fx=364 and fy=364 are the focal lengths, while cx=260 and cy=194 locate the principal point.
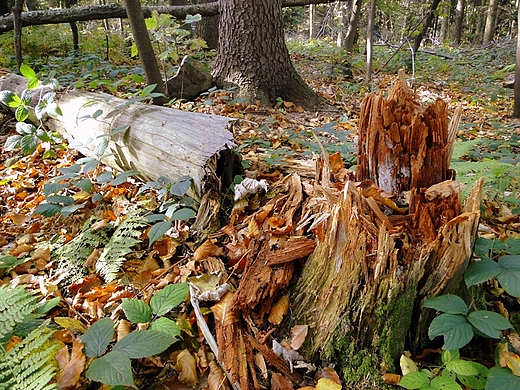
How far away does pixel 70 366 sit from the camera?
5.08ft

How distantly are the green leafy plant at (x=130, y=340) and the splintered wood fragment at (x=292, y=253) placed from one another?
17.9 inches

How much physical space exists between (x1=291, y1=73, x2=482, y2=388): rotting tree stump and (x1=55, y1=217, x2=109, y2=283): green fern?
4.86 ft

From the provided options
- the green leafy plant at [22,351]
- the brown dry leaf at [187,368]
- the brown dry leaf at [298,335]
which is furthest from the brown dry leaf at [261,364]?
the green leafy plant at [22,351]

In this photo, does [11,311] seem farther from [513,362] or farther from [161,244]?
[513,362]

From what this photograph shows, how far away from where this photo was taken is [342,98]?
6.62 meters

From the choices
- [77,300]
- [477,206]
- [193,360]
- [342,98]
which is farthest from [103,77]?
[477,206]

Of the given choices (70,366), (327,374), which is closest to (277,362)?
(327,374)

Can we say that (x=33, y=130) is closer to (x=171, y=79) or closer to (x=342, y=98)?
(x=171, y=79)

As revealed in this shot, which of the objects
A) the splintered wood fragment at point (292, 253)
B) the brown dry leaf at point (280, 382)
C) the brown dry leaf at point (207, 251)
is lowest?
the brown dry leaf at point (280, 382)

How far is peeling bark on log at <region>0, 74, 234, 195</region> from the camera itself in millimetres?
2449

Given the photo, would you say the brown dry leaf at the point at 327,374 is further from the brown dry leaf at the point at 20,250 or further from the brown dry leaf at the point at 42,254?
the brown dry leaf at the point at 20,250

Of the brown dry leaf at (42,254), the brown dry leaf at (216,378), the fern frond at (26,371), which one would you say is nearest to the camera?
the fern frond at (26,371)

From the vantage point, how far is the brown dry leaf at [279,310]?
1.67m

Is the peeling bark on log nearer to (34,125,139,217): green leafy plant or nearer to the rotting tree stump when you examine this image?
(34,125,139,217): green leafy plant
